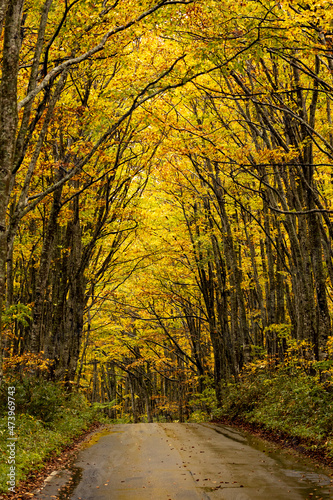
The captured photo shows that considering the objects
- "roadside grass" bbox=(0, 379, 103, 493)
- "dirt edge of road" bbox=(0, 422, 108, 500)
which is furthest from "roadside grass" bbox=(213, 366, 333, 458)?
"roadside grass" bbox=(0, 379, 103, 493)

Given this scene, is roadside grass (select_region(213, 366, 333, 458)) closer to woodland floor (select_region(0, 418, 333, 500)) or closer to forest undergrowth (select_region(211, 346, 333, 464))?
forest undergrowth (select_region(211, 346, 333, 464))

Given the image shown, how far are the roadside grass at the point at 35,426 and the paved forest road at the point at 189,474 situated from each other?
587 millimetres

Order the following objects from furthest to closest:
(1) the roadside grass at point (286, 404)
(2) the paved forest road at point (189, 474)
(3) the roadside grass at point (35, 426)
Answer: (1) the roadside grass at point (286, 404)
(3) the roadside grass at point (35, 426)
(2) the paved forest road at point (189, 474)

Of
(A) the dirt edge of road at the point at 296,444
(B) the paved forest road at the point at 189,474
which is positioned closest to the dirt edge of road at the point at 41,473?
(B) the paved forest road at the point at 189,474

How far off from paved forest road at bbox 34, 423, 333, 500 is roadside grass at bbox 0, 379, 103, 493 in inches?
23.1

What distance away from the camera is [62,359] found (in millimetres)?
15953

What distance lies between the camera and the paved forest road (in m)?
5.89

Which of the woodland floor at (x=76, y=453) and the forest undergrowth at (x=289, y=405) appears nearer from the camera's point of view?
the woodland floor at (x=76, y=453)

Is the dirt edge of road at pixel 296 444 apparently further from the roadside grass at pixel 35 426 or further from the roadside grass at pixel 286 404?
the roadside grass at pixel 35 426

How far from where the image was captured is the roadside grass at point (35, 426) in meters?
7.16

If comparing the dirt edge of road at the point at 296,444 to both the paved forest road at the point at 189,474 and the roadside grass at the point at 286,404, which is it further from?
the paved forest road at the point at 189,474

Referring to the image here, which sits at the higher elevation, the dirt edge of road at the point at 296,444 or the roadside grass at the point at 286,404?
the roadside grass at the point at 286,404

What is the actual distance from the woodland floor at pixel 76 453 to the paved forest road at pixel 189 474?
0.21 m

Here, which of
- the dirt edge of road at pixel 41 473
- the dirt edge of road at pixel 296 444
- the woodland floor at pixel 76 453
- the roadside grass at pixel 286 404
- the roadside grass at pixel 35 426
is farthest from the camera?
the roadside grass at pixel 286 404
